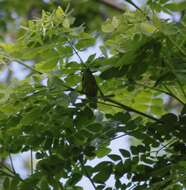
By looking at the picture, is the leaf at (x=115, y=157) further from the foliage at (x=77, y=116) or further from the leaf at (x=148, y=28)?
the leaf at (x=148, y=28)

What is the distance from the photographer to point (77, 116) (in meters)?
1.02

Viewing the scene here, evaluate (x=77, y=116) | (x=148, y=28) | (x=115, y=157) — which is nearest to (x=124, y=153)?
(x=115, y=157)

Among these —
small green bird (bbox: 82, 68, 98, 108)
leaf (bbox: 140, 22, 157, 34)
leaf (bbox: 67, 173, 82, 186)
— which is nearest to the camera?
leaf (bbox: 140, 22, 157, 34)

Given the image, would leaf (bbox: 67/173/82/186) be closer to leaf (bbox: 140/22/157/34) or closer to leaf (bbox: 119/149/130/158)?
leaf (bbox: 119/149/130/158)

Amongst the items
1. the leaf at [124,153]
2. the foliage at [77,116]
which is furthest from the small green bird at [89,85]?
the leaf at [124,153]

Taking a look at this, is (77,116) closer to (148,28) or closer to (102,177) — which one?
(102,177)

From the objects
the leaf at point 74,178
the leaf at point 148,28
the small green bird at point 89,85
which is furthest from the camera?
the leaf at point 74,178

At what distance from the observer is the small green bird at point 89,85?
980 mm

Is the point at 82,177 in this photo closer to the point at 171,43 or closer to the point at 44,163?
the point at 44,163

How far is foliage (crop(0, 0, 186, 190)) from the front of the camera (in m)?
0.99

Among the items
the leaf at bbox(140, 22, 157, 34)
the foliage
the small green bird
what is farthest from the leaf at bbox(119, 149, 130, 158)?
the leaf at bbox(140, 22, 157, 34)

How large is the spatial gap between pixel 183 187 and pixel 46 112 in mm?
270

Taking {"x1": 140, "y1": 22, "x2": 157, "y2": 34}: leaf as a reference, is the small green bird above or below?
below

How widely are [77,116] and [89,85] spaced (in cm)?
7
